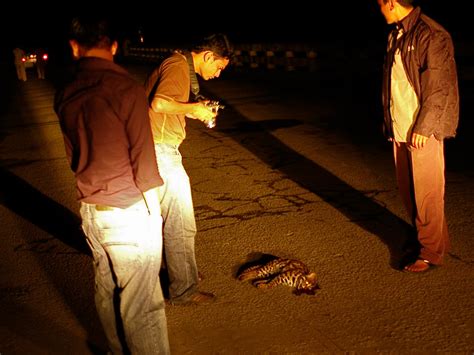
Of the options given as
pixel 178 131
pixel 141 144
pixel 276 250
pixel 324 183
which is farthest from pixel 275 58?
pixel 141 144

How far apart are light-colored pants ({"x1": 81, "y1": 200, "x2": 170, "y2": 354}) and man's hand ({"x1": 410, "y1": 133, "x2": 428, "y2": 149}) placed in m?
1.93

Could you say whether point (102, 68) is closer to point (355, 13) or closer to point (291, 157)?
point (291, 157)

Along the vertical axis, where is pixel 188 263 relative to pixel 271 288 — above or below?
above

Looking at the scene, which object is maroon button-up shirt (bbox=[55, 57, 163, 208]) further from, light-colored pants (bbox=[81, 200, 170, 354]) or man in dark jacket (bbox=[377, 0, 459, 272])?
man in dark jacket (bbox=[377, 0, 459, 272])

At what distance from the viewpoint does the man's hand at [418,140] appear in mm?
3496

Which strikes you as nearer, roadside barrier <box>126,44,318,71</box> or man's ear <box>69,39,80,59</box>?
man's ear <box>69,39,80,59</box>

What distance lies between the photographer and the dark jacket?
3361 millimetres

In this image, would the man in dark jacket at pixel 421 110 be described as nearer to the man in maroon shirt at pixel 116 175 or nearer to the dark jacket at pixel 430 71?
the dark jacket at pixel 430 71

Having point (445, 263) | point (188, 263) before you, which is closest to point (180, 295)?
point (188, 263)

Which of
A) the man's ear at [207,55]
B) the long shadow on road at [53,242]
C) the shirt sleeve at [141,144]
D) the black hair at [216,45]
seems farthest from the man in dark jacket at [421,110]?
the long shadow on road at [53,242]

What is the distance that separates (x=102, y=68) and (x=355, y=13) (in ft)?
128

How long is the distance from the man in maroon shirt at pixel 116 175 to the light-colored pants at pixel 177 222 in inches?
29.2

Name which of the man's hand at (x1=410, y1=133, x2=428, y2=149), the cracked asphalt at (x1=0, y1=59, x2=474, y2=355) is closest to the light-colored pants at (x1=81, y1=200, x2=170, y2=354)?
the cracked asphalt at (x1=0, y1=59, x2=474, y2=355)

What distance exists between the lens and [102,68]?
7.32 feet
